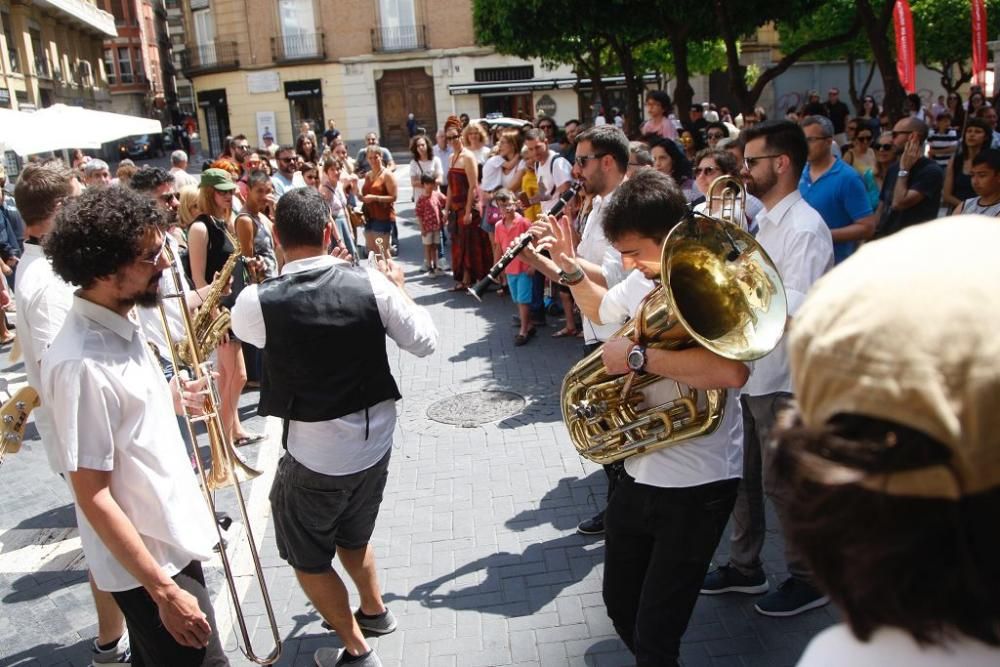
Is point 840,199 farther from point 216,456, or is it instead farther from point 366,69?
point 366,69

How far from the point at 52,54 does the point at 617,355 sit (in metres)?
38.5

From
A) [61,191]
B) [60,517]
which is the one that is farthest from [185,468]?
[60,517]

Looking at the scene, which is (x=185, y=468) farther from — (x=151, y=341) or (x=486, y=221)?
(x=486, y=221)

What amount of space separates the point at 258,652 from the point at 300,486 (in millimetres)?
1017

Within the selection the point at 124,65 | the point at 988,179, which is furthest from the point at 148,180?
the point at 124,65

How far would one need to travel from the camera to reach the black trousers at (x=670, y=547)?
2.69 meters

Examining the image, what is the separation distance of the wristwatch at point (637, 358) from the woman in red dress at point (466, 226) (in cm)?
797

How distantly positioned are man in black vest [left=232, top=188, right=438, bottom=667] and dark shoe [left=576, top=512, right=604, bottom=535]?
1.47 metres

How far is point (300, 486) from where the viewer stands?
326cm

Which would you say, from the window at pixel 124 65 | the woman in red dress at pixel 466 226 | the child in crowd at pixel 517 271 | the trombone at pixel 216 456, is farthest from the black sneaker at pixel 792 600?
the window at pixel 124 65

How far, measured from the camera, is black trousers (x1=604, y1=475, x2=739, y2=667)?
106 inches

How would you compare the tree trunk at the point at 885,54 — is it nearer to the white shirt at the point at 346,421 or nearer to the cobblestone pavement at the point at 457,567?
the cobblestone pavement at the point at 457,567

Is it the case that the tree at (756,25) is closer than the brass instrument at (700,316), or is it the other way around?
the brass instrument at (700,316)

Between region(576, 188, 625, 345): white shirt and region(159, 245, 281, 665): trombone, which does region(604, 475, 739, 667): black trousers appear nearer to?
region(576, 188, 625, 345): white shirt
